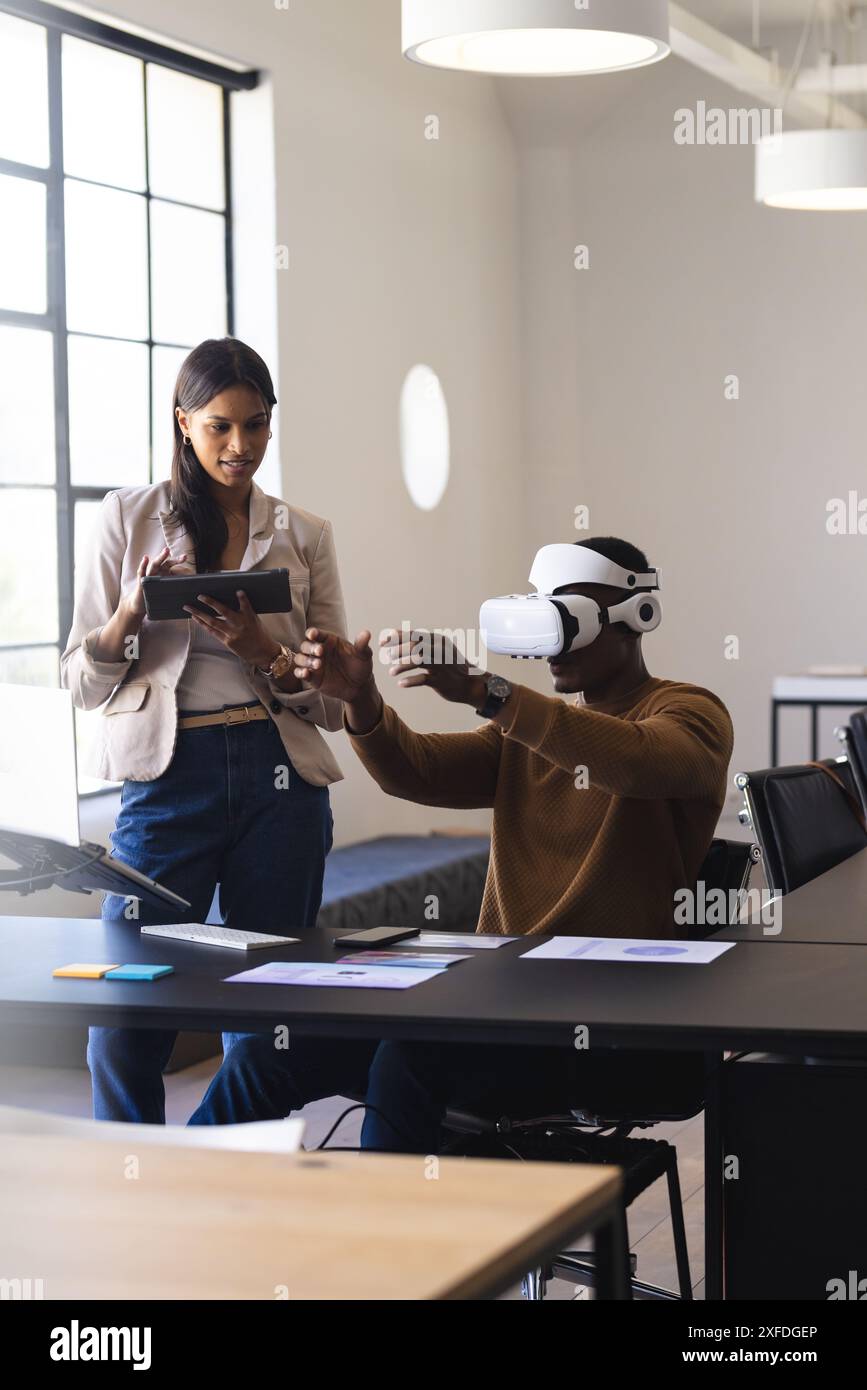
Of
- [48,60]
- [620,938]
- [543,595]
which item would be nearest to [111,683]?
[543,595]

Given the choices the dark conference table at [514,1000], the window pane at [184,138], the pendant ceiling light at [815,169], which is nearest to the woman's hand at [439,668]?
the dark conference table at [514,1000]

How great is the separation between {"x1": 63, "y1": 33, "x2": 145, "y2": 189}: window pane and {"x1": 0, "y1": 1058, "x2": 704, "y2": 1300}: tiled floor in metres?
2.77

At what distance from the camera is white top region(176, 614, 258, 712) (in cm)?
281

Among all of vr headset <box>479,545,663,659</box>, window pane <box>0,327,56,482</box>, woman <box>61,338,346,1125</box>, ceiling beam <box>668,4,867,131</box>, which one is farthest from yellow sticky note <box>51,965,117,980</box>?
ceiling beam <box>668,4,867,131</box>

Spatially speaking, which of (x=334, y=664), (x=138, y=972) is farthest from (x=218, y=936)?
(x=334, y=664)

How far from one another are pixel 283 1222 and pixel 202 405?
1.86 m

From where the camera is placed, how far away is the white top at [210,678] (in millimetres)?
2811

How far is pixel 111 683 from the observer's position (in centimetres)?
283

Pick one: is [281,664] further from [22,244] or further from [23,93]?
[23,93]

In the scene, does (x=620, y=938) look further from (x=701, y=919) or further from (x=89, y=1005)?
(x=89, y=1005)

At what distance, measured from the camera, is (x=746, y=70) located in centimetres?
730

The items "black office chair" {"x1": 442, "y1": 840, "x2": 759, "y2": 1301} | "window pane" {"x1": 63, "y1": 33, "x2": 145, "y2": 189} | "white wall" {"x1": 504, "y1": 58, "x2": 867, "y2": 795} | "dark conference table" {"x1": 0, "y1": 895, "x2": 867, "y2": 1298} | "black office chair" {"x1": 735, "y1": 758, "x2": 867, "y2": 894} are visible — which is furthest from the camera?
"white wall" {"x1": 504, "y1": 58, "x2": 867, "y2": 795}

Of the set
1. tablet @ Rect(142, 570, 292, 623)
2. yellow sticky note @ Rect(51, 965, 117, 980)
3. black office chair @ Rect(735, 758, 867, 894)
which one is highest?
tablet @ Rect(142, 570, 292, 623)

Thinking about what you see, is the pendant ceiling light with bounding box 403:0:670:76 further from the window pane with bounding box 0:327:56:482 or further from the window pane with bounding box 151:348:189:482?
the window pane with bounding box 151:348:189:482
